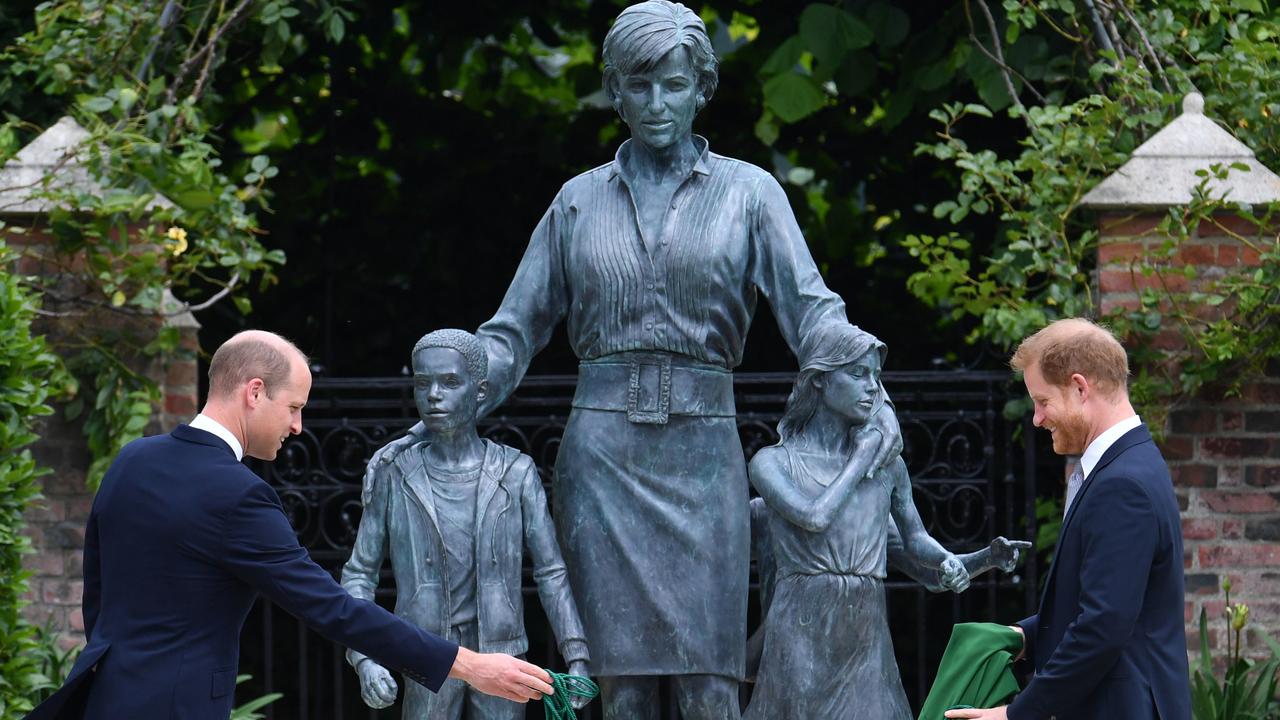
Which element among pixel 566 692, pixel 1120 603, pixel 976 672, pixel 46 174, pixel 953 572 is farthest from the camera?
pixel 46 174

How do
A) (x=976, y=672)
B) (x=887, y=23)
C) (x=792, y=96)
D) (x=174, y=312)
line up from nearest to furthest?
(x=976, y=672), (x=174, y=312), (x=792, y=96), (x=887, y=23)

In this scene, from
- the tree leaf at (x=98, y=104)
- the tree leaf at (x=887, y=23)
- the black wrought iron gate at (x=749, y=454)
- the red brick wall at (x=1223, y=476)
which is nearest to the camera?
the red brick wall at (x=1223, y=476)

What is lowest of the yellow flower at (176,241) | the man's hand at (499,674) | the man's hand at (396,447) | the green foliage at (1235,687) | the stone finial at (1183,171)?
the green foliage at (1235,687)

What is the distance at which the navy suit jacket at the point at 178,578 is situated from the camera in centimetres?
356

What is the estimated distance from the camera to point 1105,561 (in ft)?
11.2

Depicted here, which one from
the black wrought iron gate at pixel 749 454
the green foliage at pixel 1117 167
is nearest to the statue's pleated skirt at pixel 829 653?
the black wrought iron gate at pixel 749 454

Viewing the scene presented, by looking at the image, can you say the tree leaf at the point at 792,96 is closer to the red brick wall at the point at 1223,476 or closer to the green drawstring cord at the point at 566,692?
the red brick wall at the point at 1223,476

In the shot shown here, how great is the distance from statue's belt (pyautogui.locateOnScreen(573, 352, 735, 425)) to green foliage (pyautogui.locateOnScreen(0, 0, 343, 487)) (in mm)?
2512

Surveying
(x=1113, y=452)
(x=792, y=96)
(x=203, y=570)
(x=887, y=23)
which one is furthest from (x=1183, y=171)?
(x=203, y=570)

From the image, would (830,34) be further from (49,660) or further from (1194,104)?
(49,660)

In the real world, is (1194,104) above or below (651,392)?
above

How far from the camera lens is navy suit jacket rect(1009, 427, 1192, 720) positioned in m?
3.41

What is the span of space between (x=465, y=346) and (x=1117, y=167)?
3.08m

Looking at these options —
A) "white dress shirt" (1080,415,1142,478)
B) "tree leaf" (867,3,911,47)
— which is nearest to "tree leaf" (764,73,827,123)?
"tree leaf" (867,3,911,47)
